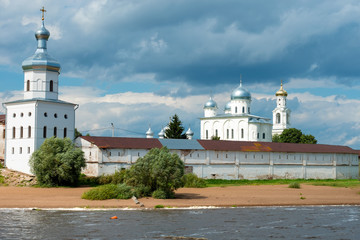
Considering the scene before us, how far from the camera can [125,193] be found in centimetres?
3362

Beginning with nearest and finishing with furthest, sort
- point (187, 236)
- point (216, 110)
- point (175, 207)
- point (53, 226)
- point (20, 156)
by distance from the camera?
1. point (187, 236)
2. point (53, 226)
3. point (175, 207)
4. point (20, 156)
5. point (216, 110)

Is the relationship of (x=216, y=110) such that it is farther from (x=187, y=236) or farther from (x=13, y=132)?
(x=187, y=236)

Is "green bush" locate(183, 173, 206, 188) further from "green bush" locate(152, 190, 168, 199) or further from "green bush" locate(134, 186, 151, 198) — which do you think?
"green bush" locate(152, 190, 168, 199)

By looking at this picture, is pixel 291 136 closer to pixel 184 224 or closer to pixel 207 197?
pixel 207 197

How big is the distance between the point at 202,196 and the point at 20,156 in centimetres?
1800

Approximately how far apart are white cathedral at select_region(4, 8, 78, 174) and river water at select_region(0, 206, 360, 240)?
17132 millimetres

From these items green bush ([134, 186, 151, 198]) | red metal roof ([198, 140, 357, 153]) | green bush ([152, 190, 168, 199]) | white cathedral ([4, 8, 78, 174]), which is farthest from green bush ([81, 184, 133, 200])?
red metal roof ([198, 140, 357, 153])

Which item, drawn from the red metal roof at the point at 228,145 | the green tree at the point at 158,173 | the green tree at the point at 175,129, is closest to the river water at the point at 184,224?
the green tree at the point at 158,173

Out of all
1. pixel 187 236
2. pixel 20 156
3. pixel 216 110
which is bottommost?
pixel 187 236

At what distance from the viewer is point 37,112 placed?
45312 mm

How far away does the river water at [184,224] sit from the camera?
21688mm

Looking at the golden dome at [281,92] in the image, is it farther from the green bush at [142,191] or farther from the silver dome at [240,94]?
the green bush at [142,191]

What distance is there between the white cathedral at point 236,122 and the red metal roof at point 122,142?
114 ft

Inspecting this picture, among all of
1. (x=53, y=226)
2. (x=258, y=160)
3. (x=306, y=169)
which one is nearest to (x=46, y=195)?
(x=53, y=226)
